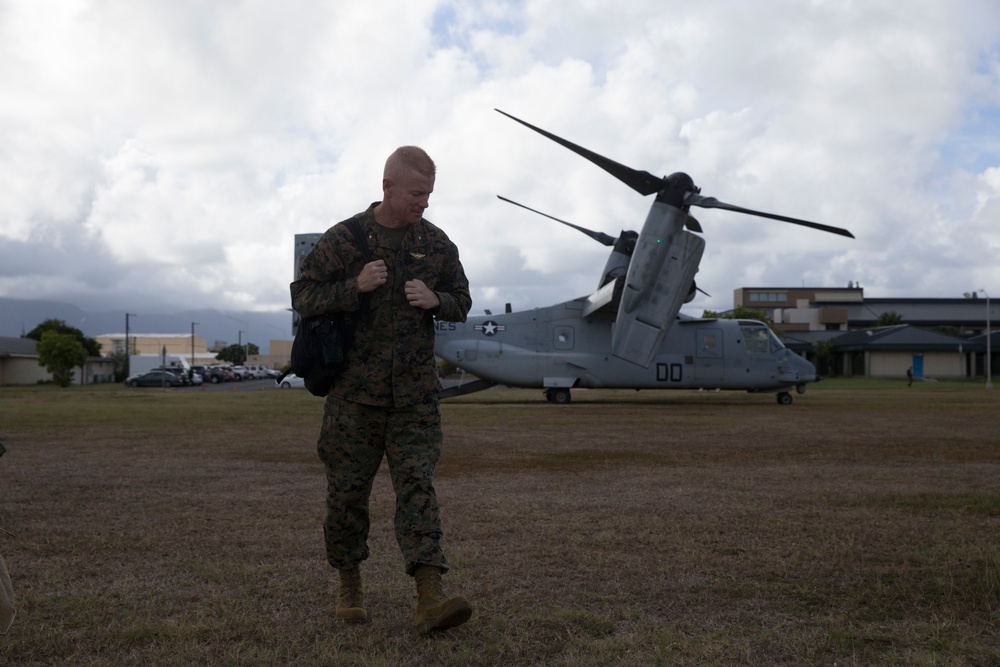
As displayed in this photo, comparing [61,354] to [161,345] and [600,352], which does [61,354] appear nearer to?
[600,352]

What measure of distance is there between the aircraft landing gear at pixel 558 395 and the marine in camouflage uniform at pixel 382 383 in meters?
20.0

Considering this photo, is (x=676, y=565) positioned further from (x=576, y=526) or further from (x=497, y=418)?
(x=497, y=418)

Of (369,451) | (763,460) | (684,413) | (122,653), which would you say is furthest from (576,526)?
(684,413)

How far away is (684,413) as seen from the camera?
20062mm

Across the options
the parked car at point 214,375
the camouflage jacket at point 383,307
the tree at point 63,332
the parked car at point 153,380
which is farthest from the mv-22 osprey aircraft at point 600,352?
the tree at point 63,332

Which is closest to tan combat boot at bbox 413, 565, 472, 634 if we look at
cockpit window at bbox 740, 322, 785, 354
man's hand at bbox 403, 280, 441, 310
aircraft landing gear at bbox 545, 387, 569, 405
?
man's hand at bbox 403, 280, 441, 310

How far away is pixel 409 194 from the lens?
151 inches

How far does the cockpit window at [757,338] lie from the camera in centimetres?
2419

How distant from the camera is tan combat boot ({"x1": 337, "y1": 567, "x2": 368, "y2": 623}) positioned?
3770 millimetres

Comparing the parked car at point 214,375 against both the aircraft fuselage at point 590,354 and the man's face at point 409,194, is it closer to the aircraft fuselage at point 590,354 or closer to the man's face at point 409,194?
the aircraft fuselage at point 590,354

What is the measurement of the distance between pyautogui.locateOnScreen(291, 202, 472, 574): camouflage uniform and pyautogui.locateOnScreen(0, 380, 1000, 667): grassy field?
448 mm

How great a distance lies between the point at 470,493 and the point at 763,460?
414 centimetres

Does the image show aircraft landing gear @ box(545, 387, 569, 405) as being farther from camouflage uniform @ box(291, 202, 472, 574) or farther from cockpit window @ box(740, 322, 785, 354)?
camouflage uniform @ box(291, 202, 472, 574)

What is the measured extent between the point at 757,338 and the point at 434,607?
870 inches
